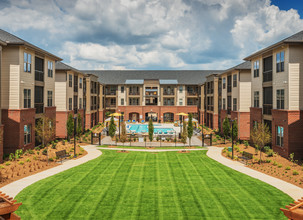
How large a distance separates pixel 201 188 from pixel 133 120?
50250mm

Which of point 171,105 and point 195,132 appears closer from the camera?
point 195,132

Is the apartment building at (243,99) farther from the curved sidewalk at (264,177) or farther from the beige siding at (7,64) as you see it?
the beige siding at (7,64)

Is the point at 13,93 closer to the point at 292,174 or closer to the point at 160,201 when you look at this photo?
the point at 160,201

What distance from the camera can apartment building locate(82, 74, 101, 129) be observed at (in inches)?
1855

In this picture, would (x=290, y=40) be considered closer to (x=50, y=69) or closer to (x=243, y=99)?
(x=243, y=99)

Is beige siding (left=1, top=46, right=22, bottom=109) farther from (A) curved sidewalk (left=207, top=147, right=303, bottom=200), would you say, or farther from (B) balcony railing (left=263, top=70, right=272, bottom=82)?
(B) balcony railing (left=263, top=70, right=272, bottom=82)

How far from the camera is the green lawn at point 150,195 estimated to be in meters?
11.4

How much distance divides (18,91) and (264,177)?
24558 millimetres

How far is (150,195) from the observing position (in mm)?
13633

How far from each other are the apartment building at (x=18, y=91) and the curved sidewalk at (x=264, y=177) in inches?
820

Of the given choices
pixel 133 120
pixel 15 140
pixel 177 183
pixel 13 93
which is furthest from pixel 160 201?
pixel 133 120

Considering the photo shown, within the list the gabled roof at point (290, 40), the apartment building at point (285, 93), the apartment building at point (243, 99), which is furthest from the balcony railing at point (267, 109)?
the apartment building at point (243, 99)

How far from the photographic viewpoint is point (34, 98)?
2734 cm

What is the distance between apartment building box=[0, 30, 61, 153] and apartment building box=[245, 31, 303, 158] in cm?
2669
